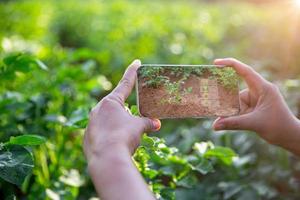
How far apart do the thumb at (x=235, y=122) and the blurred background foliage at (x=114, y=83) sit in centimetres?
50

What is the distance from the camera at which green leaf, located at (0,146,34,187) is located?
1632 mm

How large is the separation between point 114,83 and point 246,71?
2538mm

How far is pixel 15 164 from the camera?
1663 mm

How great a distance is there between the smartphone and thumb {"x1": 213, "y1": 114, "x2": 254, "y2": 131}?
2 cm

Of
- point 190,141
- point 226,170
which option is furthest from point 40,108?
point 226,170

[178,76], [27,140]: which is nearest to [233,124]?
[178,76]

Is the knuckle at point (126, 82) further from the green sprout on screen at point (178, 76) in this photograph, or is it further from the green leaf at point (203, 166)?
the green leaf at point (203, 166)

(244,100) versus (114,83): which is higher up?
(244,100)

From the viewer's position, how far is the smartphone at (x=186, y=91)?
1.73 m

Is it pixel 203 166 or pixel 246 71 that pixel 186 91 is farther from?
pixel 203 166

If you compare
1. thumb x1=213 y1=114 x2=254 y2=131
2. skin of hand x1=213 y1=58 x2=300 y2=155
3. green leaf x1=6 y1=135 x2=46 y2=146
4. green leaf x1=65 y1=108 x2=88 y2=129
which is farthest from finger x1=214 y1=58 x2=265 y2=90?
green leaf x1=6 y1=135 x2=46 y2=146

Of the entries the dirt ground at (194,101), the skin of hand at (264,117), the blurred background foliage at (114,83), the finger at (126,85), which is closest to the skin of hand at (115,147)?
the finger at (126,85)

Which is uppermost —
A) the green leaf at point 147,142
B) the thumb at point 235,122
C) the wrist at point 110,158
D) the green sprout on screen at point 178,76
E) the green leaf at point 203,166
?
the green sprout on screen at point 178,76

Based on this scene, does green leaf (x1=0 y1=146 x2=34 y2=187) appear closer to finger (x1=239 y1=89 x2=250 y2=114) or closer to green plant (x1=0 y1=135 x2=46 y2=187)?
green plant (x1=0 y1=135 x2=46 y2=187)
